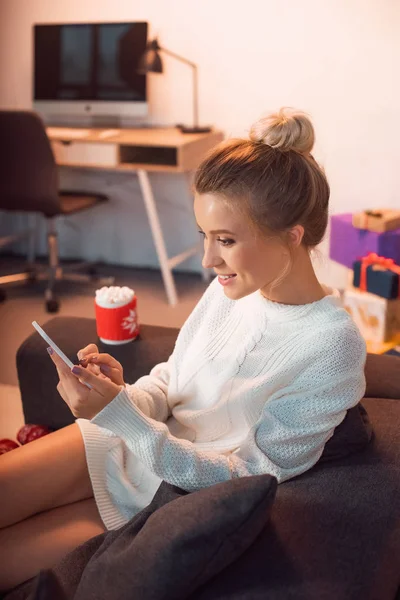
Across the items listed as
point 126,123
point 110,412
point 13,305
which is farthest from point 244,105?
point 110,412

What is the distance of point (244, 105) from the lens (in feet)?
11.9

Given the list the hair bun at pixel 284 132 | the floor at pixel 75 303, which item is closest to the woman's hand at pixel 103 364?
the hair bun at pixel 284 132

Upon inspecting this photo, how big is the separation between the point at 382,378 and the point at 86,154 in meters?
2.25

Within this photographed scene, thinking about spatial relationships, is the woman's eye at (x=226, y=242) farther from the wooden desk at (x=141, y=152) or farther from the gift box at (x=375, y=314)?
the wooden desk at (x=141, y=152)

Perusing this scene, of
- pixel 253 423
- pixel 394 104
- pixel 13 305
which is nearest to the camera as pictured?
pixel 253 423

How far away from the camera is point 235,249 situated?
46.8 inches

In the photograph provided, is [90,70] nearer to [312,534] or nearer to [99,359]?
[99,359]

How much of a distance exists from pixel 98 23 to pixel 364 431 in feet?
9.68

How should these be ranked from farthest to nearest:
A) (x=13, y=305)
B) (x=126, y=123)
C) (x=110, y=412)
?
1. (x=126, y=123)
2. (x=13, y=305)
3. (x=110, y=412)

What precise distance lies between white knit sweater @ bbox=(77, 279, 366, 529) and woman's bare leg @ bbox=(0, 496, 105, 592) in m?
0.05

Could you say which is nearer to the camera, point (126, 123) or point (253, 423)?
point (253, 423)

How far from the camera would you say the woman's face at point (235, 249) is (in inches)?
46.5

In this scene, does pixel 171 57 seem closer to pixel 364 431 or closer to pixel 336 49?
pixel 336 49

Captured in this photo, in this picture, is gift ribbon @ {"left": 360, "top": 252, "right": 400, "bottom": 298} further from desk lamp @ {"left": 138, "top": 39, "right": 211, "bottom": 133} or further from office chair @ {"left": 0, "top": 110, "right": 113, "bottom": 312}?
office chair @ {"left": 0, "top": 110, "right": 113, "bottom": 312}
